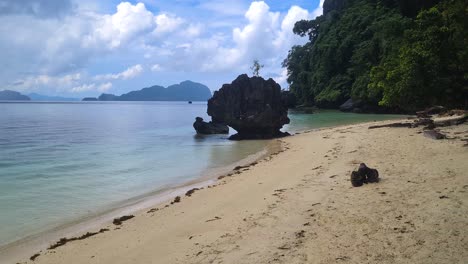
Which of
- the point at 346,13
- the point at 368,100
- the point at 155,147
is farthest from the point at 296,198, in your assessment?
the point at 346,13

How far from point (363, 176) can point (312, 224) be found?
3076 mm

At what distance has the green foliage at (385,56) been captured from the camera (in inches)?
780

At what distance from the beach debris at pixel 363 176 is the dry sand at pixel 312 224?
0.26 m

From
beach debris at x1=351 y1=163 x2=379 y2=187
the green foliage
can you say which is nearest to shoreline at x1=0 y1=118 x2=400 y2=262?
beach debris at x1=351 y1=163 x2=379 y2=187

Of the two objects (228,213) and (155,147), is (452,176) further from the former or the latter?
(155,147)

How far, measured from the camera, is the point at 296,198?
8.61 m

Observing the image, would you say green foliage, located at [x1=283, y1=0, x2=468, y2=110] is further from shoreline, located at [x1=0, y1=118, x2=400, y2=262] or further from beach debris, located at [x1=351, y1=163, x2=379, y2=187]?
shoreline, located at [x1=0, y1=118, x2=400, y2=262]

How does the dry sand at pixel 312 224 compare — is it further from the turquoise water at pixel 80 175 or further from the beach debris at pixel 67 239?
the turquoise water at pixel 80 175

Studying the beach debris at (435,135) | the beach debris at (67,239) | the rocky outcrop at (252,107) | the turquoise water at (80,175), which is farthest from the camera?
the rocky outcrop at (252,107)

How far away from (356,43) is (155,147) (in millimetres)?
56109

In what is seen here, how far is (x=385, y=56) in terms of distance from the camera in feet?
171

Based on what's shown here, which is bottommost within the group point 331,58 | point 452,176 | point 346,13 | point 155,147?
point 155,147

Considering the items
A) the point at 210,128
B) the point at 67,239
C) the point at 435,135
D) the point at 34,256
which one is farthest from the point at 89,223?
the point at 210,128

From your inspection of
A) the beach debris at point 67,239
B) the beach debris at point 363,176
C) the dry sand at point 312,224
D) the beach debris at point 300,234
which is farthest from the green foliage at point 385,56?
the beach debris at point 67,239
